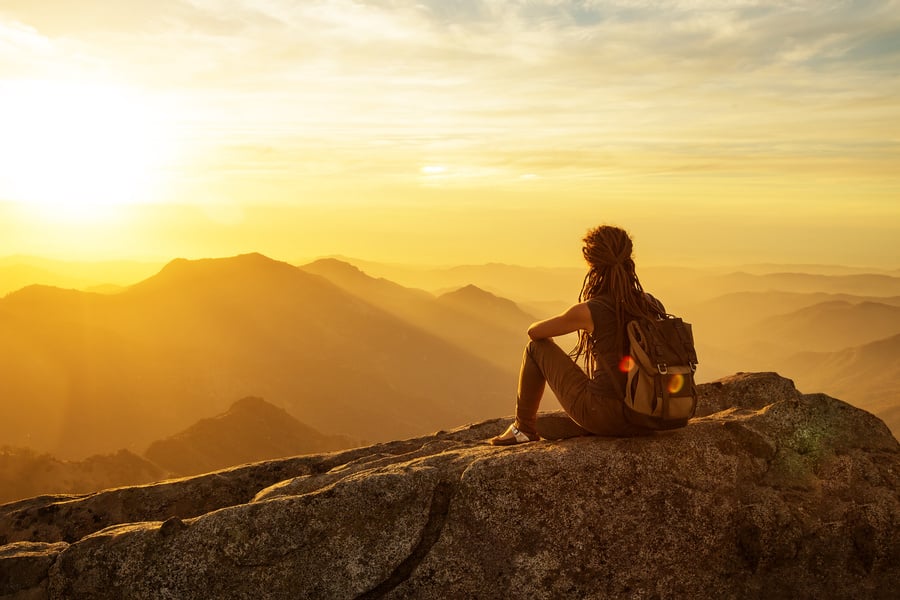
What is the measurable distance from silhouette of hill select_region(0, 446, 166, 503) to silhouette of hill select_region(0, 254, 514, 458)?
32.1 meters

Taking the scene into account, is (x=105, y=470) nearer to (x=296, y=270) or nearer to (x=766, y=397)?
(x=766, y=397)

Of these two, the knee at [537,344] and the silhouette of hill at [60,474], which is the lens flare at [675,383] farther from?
the silhouette of hill at [60,474]

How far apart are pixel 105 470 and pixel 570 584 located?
5644 cm

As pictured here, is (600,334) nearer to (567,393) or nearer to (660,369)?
(660,369)

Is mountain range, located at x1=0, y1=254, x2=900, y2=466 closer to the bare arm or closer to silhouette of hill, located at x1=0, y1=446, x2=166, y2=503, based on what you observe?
silhouette of hill, located at x1=0, y1=446, x2=166, y2=503

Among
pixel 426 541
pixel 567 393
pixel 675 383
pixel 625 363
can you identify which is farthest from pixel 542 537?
pixel 675 383

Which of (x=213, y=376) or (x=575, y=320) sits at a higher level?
(x=575, y=320)

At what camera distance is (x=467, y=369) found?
146m

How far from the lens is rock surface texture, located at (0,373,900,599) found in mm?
7062

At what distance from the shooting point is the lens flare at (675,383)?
704 centimetres

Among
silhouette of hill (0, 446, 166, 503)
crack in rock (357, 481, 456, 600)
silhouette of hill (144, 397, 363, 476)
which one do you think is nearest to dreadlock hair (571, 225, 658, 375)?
crack in rock (357, 481, 456, 600)

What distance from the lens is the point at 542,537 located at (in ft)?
23.7

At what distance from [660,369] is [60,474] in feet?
190

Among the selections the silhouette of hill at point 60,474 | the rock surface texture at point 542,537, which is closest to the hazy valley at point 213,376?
the silhouette of hill at point 60,474
